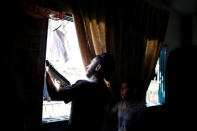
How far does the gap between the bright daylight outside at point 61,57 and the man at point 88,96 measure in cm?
35

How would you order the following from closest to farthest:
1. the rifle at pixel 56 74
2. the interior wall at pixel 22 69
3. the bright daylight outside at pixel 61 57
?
the interior wall at pixel 22 69, the rifle at pixel 56 74, the bright daylight outside at pixel 61 57

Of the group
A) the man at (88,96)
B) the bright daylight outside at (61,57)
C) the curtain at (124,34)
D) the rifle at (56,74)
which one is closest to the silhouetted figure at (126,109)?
the curtain at (124,34)

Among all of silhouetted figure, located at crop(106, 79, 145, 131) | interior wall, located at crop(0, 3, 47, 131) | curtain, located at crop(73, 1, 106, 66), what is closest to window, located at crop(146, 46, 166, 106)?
silhouetted figure, located at crop(106, 79, 145, 131)

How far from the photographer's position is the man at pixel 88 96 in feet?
3.44

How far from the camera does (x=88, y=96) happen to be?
1.11m

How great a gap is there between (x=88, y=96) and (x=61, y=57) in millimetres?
586

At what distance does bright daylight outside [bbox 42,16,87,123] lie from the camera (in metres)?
1.44

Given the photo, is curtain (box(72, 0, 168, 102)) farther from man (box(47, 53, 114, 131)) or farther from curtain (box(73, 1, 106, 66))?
man (box(47, 53, 114, 131))

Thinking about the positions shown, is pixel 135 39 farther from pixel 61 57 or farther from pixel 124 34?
pixel 61 57

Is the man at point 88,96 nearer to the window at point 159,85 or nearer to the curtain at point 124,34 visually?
the curtain at point 124,34

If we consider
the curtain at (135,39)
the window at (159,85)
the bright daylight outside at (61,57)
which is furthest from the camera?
the window at (159,85)

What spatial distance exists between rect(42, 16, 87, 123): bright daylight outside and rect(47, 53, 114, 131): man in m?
0.35

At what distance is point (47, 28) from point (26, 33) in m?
0.19

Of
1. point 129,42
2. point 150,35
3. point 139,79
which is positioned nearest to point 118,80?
point 139,79
